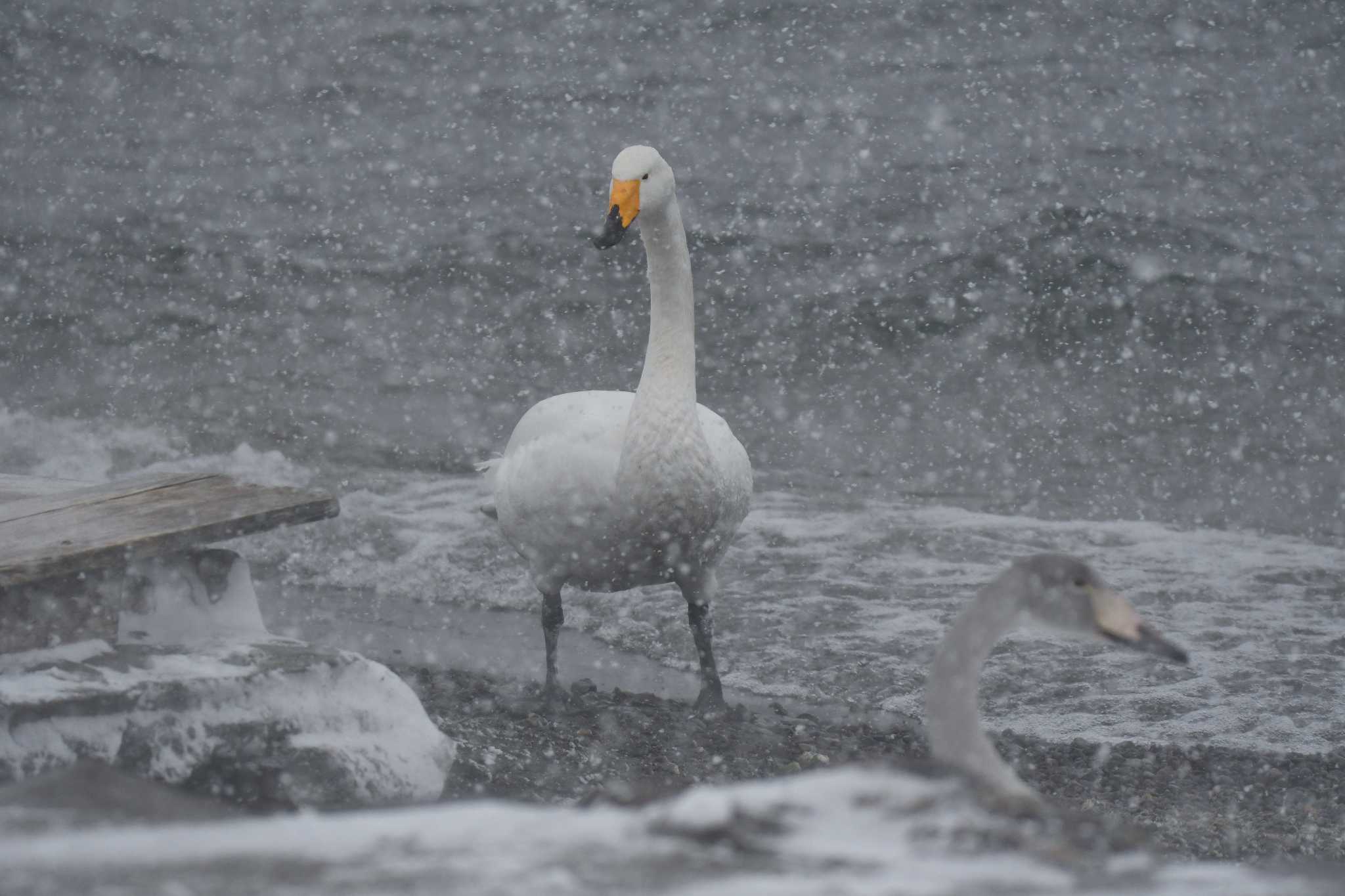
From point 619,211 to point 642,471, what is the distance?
3.30 ft

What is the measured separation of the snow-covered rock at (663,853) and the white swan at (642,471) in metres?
3.49

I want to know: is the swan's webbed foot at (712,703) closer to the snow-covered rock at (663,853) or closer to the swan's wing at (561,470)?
the swan's wing at (561,470)

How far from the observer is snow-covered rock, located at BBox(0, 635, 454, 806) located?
13.4 ft

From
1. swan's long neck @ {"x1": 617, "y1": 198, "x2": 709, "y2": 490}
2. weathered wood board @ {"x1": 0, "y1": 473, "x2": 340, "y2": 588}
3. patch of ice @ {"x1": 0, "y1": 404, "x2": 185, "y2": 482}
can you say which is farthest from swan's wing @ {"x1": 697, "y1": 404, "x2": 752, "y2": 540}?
patch of ice @ {"x1": 0, "y1": 404, "x2": 185, "y2": 482}

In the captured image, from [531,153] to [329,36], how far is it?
435cm

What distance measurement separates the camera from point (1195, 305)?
1608 centimetres

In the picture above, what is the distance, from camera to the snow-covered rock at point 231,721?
4090 mm

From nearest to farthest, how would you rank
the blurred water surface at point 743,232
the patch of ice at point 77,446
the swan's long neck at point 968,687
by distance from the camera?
1. the swan's long neck at point 968,687
2. the patch of ice at point 77,446
3. the blurred water surface at point 743,232

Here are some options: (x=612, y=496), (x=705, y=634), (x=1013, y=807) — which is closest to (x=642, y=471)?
(x=612, y=496)

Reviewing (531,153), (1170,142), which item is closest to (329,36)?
(531,153)

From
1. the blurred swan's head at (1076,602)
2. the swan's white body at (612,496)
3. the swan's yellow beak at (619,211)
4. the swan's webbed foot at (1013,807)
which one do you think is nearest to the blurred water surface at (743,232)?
the swan's white body at (612,496)

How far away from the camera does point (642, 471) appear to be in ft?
18.8

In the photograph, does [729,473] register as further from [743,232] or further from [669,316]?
[743,232]

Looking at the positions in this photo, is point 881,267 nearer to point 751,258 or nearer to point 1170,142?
point 751,258
